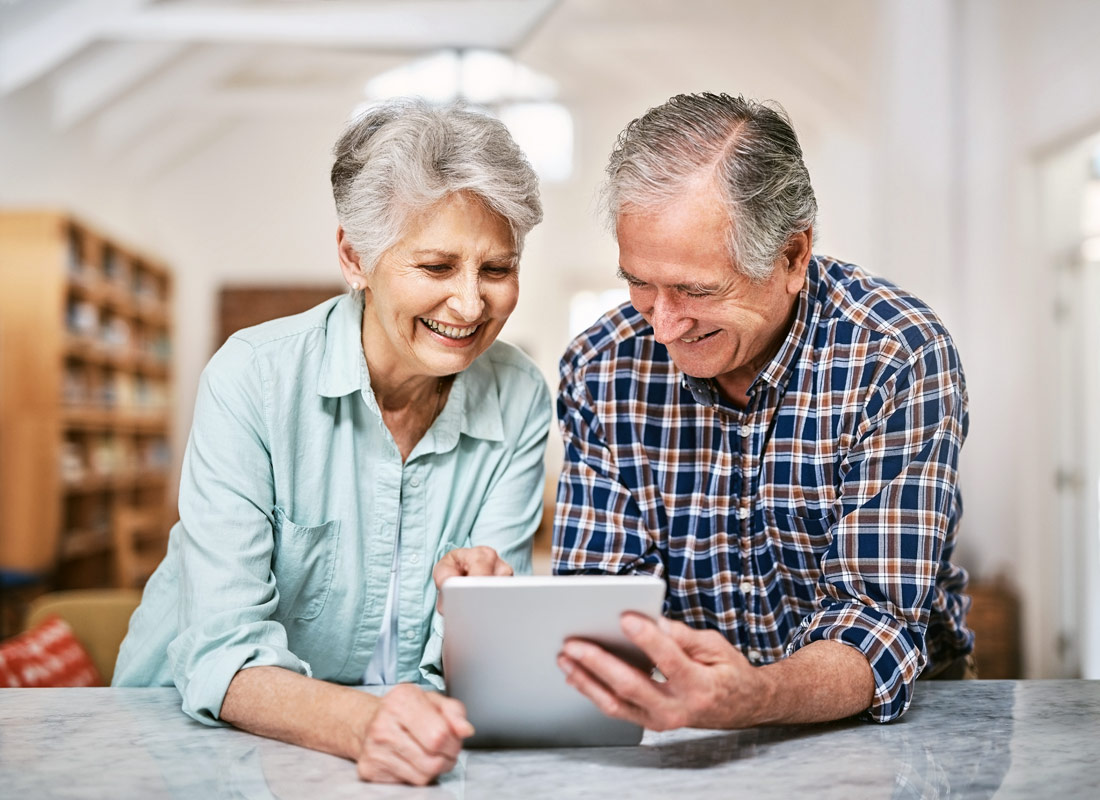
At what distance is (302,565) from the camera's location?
4.72 feet

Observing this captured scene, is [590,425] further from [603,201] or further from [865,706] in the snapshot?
[865,706]

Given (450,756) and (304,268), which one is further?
(304,268)

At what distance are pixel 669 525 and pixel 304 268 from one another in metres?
7.98

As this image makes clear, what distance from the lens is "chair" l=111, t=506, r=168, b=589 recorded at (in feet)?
18.8

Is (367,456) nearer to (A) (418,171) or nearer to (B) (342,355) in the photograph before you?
(B) (342,355)

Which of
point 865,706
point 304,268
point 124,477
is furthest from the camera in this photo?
point 304,268

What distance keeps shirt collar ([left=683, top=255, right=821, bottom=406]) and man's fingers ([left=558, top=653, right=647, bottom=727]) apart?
24.9 inches

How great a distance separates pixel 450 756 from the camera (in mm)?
1003

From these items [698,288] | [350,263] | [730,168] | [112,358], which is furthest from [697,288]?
[112,358]

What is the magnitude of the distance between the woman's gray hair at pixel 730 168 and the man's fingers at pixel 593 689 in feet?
2.06

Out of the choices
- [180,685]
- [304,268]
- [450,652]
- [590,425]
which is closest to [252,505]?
[180,685]

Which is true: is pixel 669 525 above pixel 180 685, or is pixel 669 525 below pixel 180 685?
above

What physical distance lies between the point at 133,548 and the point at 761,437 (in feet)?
18.1

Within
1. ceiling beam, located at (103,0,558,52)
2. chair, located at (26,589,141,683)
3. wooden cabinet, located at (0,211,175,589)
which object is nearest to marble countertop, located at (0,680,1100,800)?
chair, located at (26,589,141,683)
